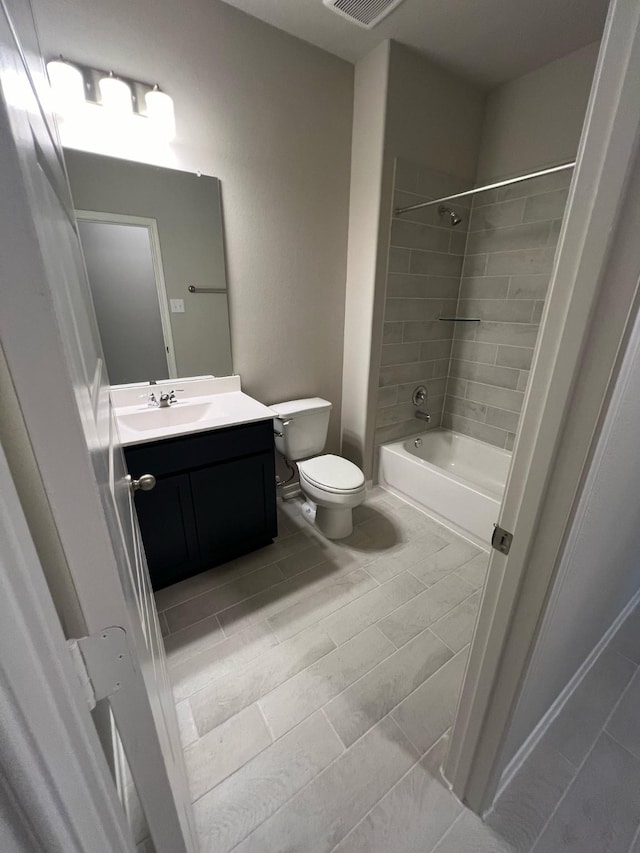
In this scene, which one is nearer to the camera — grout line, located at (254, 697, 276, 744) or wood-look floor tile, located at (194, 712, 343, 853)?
wood-look floor tile, located at (194, 712, 343, 853)

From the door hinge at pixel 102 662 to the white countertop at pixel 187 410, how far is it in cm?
113

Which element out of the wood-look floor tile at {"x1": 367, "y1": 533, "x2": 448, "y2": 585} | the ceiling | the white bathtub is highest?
the ceiling

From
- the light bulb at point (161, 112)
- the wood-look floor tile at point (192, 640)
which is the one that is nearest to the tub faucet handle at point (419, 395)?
the wood-look floor tile at point (192, 640)

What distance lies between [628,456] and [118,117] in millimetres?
2185

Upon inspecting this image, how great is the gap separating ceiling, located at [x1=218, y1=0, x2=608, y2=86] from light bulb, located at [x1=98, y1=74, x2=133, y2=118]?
27.1 inches

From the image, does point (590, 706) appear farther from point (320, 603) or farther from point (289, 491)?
point (289, 491)

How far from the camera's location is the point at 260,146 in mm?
1850

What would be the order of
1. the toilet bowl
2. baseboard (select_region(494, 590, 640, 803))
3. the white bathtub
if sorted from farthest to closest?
the white bathtub
the toilet bowl
baseboard (select_region(494, 590, 640, 803))

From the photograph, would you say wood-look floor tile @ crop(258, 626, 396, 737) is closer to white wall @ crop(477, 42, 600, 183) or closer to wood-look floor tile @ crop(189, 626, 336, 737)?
wood-look floor tile @ crop(189, 626, 336, 737)

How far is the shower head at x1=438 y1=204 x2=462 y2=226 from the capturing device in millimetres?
2238

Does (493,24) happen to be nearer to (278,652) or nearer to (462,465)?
(462,465)

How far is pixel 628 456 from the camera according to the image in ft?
2.54

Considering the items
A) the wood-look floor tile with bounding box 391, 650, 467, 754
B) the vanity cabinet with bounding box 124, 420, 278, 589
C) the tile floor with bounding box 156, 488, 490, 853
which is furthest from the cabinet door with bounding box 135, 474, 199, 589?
the wood-look floor tile with bounding box 391, 650, 467, 754

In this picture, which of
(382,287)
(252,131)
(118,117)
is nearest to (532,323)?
(382,287)
